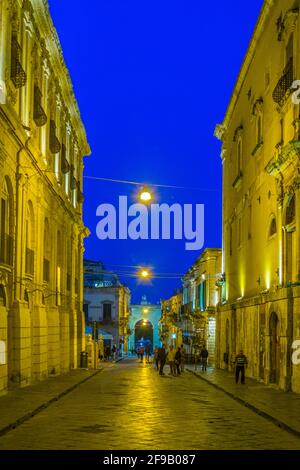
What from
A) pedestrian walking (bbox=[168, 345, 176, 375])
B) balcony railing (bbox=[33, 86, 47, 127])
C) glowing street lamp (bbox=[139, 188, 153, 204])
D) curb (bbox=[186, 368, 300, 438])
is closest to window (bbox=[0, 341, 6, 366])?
glowing street lamp (bbox=[139, 188, 153, 204])

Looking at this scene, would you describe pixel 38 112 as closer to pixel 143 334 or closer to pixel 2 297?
pixel 2 297

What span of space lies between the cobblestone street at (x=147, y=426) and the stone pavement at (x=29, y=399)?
0.72ft

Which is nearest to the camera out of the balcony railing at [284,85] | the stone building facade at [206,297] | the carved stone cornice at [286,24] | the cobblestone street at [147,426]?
the cobblestone street at [147,426]

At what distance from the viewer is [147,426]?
15453mm

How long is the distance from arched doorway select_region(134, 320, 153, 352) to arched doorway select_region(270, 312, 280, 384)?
340ft

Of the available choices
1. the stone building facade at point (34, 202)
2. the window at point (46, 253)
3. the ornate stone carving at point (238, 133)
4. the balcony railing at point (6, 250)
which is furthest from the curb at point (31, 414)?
the ornate stone carving at point (238, 133)

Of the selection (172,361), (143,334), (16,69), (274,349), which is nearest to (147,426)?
(274,349)

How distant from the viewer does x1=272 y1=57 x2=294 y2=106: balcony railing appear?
952 inches

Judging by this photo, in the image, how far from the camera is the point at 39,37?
96.5ft

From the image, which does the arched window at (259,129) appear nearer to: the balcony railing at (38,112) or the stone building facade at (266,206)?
the stone building facade at (266,206)

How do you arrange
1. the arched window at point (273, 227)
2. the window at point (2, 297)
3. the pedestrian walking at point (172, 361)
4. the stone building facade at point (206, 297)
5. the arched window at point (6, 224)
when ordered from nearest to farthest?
the arched window at point (6, 224)
the window at point (2, 297)
the arched window at point (273, 227)
the pedestrian walking at point (172, 361)
the stone building facade at point (206, 297)

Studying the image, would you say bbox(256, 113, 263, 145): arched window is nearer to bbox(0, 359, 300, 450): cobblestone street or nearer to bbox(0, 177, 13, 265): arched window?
bbox(0, 177, 13, 265): arched window

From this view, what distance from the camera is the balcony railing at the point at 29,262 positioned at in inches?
1060
